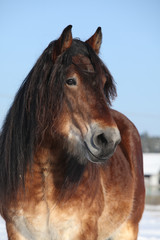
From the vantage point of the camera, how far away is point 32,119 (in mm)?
3541

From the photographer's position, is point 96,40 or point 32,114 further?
point 96,40

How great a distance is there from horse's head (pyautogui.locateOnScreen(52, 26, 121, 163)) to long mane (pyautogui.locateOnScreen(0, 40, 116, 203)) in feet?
0.09

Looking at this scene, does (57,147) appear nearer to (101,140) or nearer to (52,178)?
(52,178)

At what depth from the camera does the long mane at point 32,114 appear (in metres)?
3.46

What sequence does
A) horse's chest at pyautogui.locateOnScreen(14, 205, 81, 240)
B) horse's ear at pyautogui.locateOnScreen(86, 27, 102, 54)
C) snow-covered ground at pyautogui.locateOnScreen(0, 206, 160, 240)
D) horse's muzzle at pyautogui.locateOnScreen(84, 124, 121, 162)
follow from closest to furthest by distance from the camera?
horse's muzzle at pyautogui.locateOnScreen(84, 124, 121, 162) < horse's chest at pyautogui.locateOnScreen(14, 205, 81, 240) < horse's ear at pyautogui.locateOnScreen(86, 27, 102, 54) < snow-covered ground at pyautogui.locateOnScreen(0, 206, 160, 240)

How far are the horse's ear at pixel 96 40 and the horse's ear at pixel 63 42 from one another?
41 centimetres

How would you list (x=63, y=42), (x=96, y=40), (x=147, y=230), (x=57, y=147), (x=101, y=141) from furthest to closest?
(x=147, y=230) < (x=96, y=40) < (x=57, y=147) < (x=63, y=42) < (x=101, y=141)

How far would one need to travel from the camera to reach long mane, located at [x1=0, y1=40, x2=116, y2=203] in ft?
11.4

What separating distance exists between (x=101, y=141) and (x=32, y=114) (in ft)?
2.24

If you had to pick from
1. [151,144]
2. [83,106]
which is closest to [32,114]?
[83,106]

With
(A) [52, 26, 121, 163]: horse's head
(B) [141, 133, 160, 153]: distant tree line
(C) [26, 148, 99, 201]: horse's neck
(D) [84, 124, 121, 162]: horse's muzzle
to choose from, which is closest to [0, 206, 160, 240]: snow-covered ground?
(C) [26, 148, 99, 201]: horse's neck

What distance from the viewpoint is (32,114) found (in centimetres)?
354

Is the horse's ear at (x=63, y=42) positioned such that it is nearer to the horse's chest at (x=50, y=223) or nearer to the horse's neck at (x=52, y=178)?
the horse's neck at (x=52, y=178)

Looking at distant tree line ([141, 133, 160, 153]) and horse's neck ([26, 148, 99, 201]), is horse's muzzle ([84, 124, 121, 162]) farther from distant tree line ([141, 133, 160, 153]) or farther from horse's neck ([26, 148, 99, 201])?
distant tree line ([141, 133, 160, 153])
